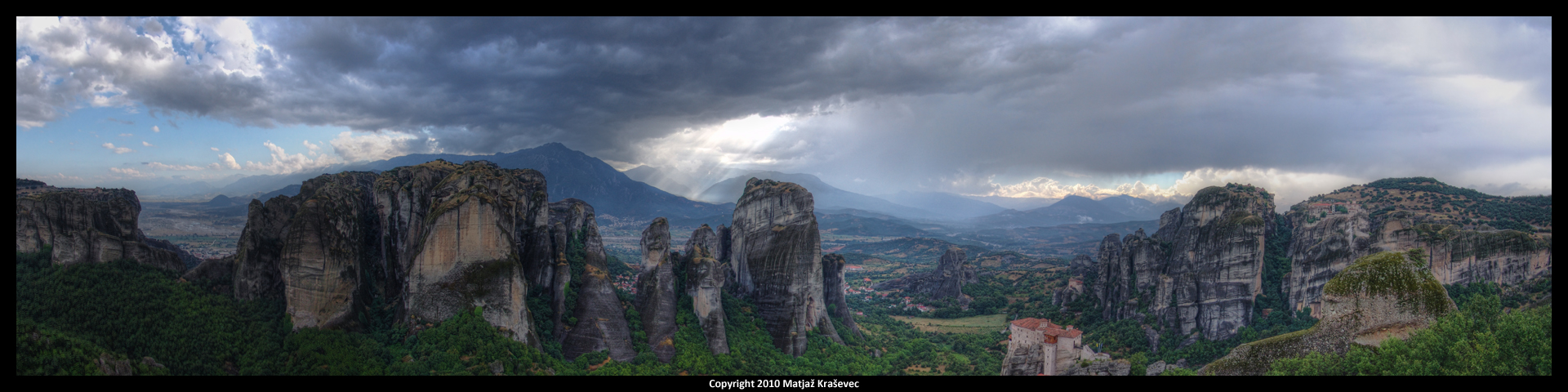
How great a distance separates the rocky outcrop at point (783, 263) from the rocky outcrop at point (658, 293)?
5.90 metres

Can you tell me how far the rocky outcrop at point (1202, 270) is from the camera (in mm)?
35406

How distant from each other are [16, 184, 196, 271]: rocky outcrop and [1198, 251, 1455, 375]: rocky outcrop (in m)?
43.0

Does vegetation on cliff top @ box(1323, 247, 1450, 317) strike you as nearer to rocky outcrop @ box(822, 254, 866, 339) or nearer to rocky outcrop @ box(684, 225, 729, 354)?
rocky outcrop @ box(684, 225, 729, 354)

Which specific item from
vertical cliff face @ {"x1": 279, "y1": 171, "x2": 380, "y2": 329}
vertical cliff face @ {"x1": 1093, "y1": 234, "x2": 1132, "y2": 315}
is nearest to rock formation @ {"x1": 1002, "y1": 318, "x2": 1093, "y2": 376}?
vertical cliff face @ {"x1": 1093, "y1": 234, "x2": 1132, "y2": 315}

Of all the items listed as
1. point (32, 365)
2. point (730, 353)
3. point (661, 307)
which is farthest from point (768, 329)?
point (32, 365)

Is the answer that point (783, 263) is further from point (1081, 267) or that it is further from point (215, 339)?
point (1081, 267)

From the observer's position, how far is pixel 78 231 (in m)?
21.0

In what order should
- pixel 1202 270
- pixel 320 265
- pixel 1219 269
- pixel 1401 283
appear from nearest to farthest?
pixel 1401 283
pixel 320 265
pixel 1219 269
pixel 1202 270

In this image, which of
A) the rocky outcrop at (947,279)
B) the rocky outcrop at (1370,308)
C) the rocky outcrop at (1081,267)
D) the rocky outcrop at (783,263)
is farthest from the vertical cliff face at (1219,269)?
the rocky outcrop at (947,279)

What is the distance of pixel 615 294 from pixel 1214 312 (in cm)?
3711

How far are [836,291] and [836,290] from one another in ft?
0.21

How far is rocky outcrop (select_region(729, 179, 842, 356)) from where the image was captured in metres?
33.1

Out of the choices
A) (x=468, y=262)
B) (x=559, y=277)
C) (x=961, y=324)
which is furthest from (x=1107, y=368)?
(x=961, y=324)

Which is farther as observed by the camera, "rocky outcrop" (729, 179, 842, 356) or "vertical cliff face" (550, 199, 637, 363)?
"rocky outcrop" (729, 179, 842, 356)
